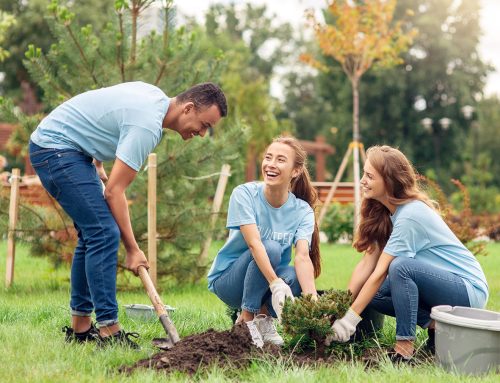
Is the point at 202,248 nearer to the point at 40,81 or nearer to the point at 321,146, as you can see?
the point at 40,81

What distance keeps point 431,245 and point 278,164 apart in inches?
35.8

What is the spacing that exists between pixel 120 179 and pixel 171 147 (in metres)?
2.77

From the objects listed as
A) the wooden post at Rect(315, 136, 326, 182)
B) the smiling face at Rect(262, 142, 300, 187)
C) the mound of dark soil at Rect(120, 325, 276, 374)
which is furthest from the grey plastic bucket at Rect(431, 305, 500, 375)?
the wooden post at Rect(315, 136, 326, 182)

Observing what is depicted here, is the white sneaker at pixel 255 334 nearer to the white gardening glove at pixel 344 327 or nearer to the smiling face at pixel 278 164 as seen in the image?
the white gardening glove at pixel 344 327

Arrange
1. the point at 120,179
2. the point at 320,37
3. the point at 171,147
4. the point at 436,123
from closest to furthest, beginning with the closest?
the point at 120,179 → the point at 171,147 → the point at 320,37 → the point at 436,123

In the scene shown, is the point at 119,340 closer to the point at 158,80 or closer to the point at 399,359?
the point at 399,359

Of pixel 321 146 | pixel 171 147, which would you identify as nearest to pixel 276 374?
pixel 171 147

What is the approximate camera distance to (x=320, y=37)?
565 inches

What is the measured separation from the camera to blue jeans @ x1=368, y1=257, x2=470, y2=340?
10.9 ft

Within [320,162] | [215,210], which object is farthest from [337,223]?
[320,162]

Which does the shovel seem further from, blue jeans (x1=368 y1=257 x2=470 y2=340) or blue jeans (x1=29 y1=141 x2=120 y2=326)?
blue jeans (x1=368 y1=257 x2=470 y2=340)

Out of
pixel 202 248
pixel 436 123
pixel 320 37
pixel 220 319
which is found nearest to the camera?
pixel 220 319

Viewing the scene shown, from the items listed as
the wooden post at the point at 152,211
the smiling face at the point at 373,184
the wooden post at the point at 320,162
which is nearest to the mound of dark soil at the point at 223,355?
the smiling face at the point at 373,184

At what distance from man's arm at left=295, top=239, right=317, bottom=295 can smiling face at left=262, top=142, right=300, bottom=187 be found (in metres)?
0.36
